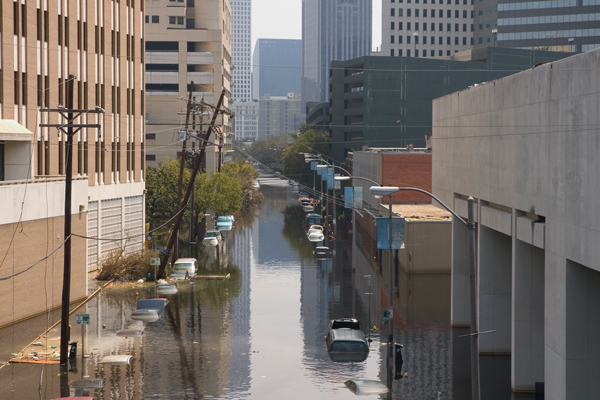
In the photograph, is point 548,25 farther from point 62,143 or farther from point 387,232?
point 387,232

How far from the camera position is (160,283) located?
53.8m

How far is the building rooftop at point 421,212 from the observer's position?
60531mm

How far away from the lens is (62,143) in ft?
177

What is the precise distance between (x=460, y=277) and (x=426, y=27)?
532 ft

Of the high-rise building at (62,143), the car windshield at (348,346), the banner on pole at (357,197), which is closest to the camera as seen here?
the car windshield at (348,346)

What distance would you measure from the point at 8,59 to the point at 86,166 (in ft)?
40.9

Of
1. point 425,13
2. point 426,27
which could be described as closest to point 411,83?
point 426,27

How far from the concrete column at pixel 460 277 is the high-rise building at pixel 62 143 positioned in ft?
60.0

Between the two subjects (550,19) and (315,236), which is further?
(550,19)

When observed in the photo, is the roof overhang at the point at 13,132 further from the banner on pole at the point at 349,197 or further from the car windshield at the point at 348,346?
the banner on pole at the point at 349,197

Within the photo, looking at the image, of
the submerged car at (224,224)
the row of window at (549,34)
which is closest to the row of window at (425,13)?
the row of window at (549,34)

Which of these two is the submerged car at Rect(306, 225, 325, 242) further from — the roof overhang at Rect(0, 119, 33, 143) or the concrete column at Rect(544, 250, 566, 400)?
the concrete column at Rect(544, 250, 566, 400)

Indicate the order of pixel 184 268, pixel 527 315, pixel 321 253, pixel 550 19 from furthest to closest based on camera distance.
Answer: pixel 550 19
pixel 321 253
pixel 184 268
pixel 527 315

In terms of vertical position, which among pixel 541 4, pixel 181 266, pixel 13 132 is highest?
pixel 541 4
